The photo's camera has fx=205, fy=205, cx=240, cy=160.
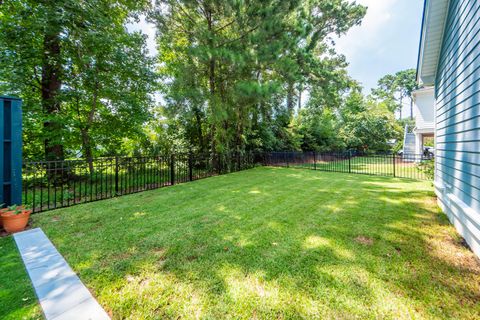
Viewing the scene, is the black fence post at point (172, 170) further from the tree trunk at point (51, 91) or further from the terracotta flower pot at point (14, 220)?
the terracotta flower pot at point (14, 220)

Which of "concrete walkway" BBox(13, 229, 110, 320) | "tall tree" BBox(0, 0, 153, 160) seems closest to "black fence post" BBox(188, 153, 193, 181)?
"tall tree" BBox(0, 0, 153, 160)

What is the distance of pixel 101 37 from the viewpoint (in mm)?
6355

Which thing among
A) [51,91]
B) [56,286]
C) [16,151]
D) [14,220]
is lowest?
[56,286]

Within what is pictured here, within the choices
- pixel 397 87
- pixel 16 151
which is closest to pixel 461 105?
pixel 16 151

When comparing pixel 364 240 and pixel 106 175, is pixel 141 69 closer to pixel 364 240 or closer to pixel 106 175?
pixel 106 175

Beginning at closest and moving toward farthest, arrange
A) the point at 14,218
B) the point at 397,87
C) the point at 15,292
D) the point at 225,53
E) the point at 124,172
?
the point at 15,292 < the point at 14,218 < the point at 124,172 < the point at 225,53 < the point at 397,87

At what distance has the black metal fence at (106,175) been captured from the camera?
16.0 ft

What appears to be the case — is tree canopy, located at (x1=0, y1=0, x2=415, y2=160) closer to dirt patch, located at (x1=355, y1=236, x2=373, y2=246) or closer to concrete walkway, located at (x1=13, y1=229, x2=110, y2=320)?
concrete walkway, located at (x1=13, y1=229, x2=110, y2=320)

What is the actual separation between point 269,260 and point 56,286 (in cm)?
223

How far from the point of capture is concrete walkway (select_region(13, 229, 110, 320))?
1.73 meters

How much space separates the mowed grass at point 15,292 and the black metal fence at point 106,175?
2.02m

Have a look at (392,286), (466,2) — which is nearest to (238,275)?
(392,286)

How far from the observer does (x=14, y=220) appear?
3.38 metres

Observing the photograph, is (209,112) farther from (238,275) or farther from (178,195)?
(238,275)
